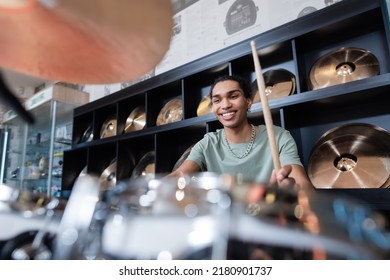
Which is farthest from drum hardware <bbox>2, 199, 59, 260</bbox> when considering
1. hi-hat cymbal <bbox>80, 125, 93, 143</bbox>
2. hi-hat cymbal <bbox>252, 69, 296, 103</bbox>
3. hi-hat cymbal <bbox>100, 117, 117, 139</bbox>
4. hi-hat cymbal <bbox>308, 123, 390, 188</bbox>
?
hi-hat cymbal <bbox>80, 125, 93, 143</bbox>

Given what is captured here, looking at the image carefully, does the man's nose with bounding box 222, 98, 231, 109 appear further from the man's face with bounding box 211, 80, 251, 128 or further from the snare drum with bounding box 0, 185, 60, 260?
the snare drum with bounding box 0, 185, 60, 260

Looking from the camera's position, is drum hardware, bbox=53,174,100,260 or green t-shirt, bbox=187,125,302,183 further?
green t-shirt, bbox=187,125,302,183

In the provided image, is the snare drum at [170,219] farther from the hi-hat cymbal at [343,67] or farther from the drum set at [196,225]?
the hi-hat cymbal at [343,67]

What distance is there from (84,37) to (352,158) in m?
1.13

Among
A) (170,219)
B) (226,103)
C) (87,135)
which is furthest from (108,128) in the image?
(170,219)

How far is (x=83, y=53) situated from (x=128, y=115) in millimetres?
1850

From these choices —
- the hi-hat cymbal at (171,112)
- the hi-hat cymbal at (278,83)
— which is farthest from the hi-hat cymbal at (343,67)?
the hi-hat cymbal at (171,112)

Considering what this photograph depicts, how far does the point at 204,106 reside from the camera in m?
1.55

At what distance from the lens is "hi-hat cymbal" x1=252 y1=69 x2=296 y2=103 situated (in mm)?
1244

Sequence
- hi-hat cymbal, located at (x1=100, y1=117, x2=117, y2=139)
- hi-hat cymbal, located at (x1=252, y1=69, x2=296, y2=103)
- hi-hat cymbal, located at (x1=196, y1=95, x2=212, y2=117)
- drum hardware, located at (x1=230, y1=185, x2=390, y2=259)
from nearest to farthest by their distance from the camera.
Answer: drum hardware, located at (x1=230, y1=185, x2=390, y2=259) < hi-hat cymbal, located at (x1=252, y1=69, x2=296, y2=103) < hi-hat cymbal, located at (x1=196, y1=95, x2=212, y2=117) < hi-hat cymbal, located at (x1=100, y1=117, x2=117, y2=139)

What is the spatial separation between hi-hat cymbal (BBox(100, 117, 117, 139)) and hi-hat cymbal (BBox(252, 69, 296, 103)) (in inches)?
46.5

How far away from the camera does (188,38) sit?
5.76 ft

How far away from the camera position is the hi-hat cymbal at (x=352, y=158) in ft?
3.24

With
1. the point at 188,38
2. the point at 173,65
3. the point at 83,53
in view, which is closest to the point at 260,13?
the point at 188,38
